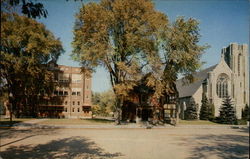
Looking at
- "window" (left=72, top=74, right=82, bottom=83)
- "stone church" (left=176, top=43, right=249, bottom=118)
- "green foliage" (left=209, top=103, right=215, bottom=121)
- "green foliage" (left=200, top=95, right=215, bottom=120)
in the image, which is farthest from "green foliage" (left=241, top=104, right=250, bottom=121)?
"window" (left=72, top=74, right=82, bottom=83)

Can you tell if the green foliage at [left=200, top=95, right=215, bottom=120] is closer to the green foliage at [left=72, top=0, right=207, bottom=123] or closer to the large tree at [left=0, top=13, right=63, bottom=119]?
the green foliage at [left=72, top=0, right=207, bottom=123]

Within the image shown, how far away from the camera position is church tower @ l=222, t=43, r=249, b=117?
54750 millimetres

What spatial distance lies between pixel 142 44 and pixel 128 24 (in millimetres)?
3619

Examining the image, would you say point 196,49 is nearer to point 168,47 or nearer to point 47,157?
point 168,47

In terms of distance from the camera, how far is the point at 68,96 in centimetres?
5606

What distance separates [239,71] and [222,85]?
9.65 meters

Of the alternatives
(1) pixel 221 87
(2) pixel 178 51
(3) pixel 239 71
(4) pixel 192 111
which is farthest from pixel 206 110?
(2) pixel 178 51

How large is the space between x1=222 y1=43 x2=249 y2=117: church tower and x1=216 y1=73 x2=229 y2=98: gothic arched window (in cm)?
167

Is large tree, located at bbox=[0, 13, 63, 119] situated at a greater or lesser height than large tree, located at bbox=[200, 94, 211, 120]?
greater

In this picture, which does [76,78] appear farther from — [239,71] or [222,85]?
[239,71]

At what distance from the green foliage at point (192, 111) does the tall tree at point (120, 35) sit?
88.3 ft

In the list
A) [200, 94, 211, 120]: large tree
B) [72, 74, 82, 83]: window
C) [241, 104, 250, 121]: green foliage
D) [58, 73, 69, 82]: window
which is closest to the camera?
[241, 104, 250, 121]: green foliage

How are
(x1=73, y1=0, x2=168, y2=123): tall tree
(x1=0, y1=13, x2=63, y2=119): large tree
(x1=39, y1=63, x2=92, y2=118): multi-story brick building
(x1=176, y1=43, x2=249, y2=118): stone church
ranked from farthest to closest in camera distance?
(x1=39, y1=63, x2=92, y2=118): multi-story brick building, (x1=176, y1=43, x2=249, y2=118): stone church, (x1=0, y1=13, x2=63, y2=119): large tree, (x1=73, y1=0, x2=168, y2=123): tall tree

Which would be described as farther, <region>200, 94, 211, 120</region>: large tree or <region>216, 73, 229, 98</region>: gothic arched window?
<region>216, 73, 229, 98</region>: gothic arched window
